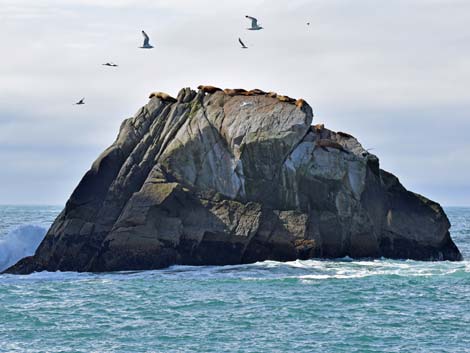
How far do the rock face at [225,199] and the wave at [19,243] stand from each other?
4.75m

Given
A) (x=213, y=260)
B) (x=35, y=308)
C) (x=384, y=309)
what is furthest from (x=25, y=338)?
(x=213, y=260)

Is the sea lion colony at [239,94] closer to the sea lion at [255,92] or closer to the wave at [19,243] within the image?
the sea lion at [255,92]

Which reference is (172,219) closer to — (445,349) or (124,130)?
(124,130)

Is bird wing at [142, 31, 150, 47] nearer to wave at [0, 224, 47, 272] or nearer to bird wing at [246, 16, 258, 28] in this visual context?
bird wing at [246, 16, 258, 28]

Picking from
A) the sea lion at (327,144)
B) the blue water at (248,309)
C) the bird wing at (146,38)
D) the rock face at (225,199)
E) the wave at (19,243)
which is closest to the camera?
the blue water at (248,309)

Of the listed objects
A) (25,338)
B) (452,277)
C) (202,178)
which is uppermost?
(202,178)

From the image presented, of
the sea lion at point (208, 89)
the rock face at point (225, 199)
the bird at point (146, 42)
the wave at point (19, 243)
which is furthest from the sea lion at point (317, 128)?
the wave at point (19, 243)

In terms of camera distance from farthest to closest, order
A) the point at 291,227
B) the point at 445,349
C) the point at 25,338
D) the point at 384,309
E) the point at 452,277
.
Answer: the point at 291,227, the point at 452,277, the point at 384,309, the point at 25,338, the point at 445,349

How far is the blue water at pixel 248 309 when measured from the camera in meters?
36.3

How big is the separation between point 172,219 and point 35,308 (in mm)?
11629

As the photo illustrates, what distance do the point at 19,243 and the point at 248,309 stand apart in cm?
2461

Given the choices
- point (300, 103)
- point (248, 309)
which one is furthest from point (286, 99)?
point (248, 309)

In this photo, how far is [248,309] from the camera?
42500 millimetres

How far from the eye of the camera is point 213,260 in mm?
54062
